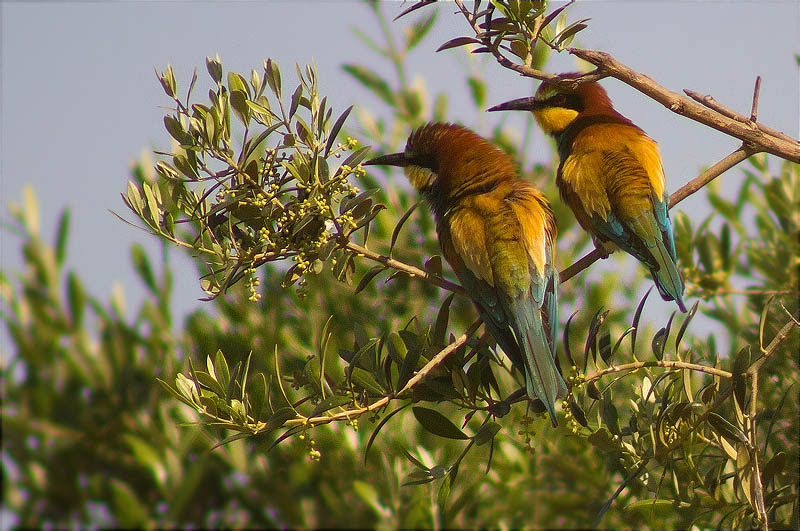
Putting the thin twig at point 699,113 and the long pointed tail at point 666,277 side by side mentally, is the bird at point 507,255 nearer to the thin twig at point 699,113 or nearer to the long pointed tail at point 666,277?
the long pointed tail at point 666,277

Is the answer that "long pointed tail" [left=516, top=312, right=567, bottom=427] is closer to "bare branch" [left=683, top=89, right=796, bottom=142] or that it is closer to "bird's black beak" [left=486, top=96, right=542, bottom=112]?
"bare branch" [left=683, top=89, right=796, bottom=142]

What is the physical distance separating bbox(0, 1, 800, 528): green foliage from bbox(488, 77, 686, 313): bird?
236mm

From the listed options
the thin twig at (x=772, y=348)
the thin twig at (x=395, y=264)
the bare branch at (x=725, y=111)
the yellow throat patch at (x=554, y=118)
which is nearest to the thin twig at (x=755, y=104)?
the bare branch at (x=725, y=111)

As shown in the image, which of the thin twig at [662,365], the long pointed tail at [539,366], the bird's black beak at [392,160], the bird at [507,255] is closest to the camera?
the thin twig at [662,365]

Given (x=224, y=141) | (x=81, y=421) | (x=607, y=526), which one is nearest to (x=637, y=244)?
(x=607, y=526)

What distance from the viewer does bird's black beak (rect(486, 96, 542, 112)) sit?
229 cm

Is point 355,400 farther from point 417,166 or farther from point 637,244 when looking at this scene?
point 417,166

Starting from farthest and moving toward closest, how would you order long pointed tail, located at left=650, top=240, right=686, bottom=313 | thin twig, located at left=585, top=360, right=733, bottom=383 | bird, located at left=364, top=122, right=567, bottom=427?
long pointed tail, located at left=650, top=240, right=686, bottom=313, bird, located at left=364, top=122, right=567, bottom=427, thin twig, located at left=585, top=360, right=733, bottom=383

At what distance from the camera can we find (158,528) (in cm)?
225

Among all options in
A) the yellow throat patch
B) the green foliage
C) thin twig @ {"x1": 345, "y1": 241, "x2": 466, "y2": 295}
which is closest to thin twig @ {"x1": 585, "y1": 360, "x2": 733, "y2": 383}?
the green foliage

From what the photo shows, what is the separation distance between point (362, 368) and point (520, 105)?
124 cm

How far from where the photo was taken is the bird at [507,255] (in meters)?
1.61

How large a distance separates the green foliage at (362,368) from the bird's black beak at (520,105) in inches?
3.3

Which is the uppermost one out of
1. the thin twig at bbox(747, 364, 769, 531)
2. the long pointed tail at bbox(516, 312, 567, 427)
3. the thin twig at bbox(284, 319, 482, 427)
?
the thin twig at bbox(284, 319, 482, 427)
